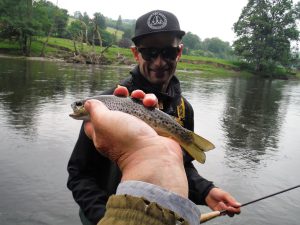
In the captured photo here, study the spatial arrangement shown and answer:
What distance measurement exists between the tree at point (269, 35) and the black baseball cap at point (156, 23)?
257 feet

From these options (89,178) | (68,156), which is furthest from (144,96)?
(68,156)

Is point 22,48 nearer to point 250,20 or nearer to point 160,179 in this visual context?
point 250,20

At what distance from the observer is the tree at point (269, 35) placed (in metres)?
80.3

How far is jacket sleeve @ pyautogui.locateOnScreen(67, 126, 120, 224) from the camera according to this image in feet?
12.9

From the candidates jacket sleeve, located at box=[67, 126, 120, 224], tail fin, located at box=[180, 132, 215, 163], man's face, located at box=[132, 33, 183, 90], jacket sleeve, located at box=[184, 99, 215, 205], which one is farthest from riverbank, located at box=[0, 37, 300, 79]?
tail fin, located at box=[180, 132, 215, 163]

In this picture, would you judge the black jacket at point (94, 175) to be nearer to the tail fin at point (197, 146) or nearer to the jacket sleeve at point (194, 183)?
the jacket sleeve at point (194, 183)

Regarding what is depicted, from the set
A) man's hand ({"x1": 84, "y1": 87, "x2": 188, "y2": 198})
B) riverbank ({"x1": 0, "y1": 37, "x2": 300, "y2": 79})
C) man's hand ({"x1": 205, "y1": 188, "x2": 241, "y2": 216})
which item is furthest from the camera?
riverbank ({"x1": 0, "y1": 37, "x2": 300, "y2": 79})

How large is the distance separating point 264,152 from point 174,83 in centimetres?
780

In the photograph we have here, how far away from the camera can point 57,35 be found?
105m

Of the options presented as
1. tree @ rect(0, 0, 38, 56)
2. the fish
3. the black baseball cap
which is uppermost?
tree @ rect(0, 0, 38, 56)

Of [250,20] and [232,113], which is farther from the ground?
[250,20]

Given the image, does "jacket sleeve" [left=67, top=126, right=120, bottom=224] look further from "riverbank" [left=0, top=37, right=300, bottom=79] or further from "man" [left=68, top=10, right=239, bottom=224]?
"riverbank" [left=0, top=37, right=300, bottom=79]

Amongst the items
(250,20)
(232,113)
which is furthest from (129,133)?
(250,20)

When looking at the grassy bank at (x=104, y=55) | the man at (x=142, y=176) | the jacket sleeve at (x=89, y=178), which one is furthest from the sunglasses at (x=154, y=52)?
the grassy bank at (x=104, y=55)
